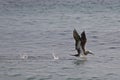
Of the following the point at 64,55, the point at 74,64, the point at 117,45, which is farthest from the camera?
the point at 117,45

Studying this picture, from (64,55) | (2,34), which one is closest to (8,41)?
(2,34)

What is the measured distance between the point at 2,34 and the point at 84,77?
9.84 meters

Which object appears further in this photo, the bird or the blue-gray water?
the bird

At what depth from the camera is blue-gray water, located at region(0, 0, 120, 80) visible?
49.8 ft

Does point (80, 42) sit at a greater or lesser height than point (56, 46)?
greater

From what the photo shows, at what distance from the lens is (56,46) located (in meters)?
20.1

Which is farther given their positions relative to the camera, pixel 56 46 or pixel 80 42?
pixel 56 46

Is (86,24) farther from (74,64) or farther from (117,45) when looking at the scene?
(74,64)

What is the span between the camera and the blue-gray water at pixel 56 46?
49.8ft

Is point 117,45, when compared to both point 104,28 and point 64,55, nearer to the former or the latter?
point 64,55

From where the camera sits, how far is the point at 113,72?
50.3ft

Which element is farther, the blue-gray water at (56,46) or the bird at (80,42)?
the bird at (80,42)

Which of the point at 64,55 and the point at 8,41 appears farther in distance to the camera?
the point at 8,41

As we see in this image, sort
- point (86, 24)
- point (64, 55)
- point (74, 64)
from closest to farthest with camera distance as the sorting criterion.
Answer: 1. point (74, 64)
2. point (64, 55)
3. point (86, 24)
